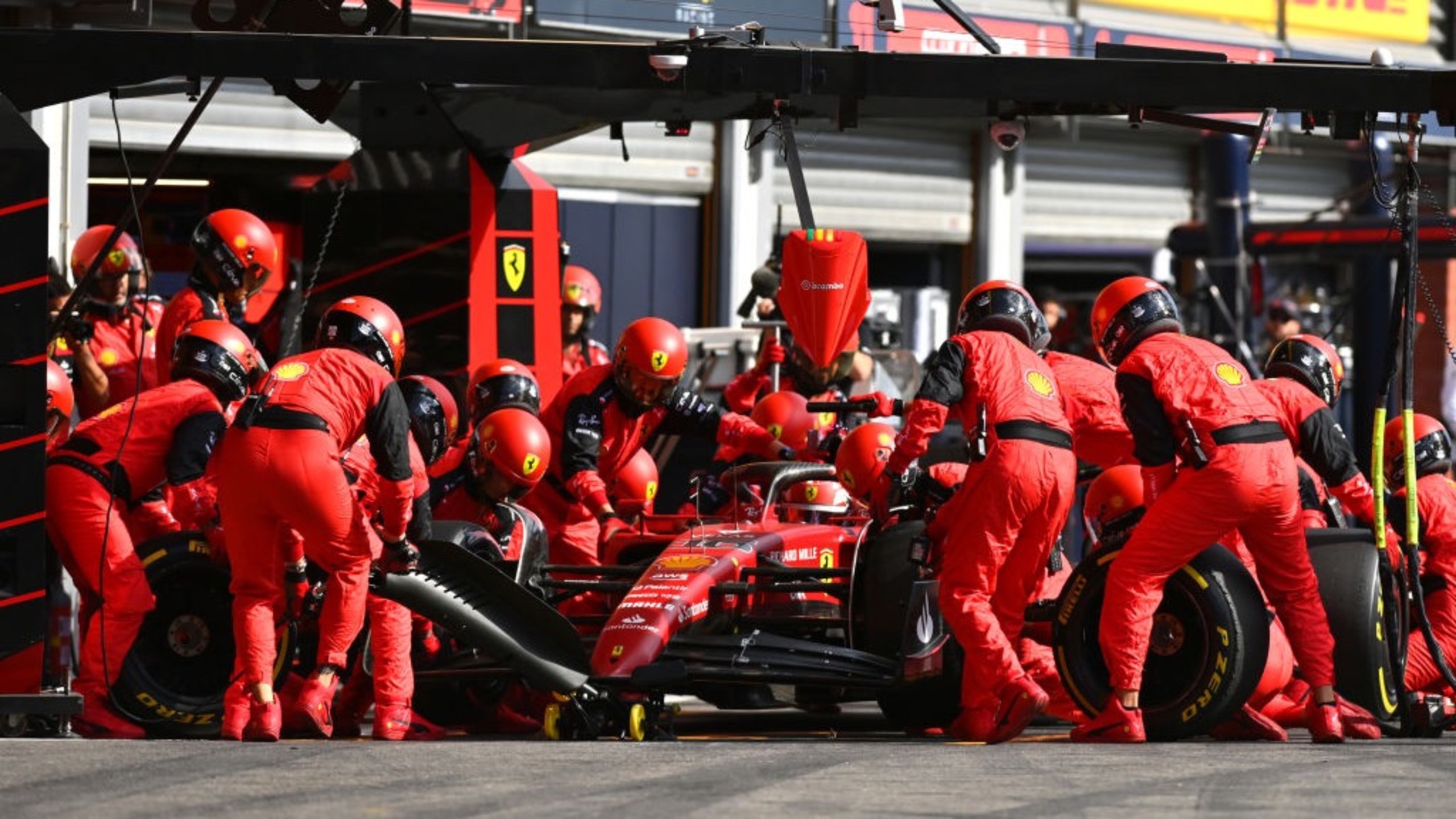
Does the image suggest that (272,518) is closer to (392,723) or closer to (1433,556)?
(392,723)

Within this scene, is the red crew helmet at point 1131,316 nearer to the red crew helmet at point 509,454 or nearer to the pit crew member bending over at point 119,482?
the red crew helmet at point 509,454

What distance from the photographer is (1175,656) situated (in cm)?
965

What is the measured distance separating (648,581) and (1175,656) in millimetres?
2114

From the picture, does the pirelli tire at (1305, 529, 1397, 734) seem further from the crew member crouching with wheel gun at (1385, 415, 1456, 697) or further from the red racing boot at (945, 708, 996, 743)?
the red racing boot at (945, 708, 996, 743)

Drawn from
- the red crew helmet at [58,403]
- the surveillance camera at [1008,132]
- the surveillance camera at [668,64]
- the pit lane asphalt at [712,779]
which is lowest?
the pit lane asphalt at [712,779]

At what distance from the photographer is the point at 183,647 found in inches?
397

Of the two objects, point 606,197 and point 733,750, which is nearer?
point 733,750

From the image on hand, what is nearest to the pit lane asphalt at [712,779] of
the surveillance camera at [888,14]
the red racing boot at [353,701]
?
the red racing boot at [353,701]

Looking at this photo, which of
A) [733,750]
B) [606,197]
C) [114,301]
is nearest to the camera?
[733,750]

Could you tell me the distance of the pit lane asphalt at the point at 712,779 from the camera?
23.2 ft

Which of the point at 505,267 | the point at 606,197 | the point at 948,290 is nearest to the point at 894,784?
the point at 505,267

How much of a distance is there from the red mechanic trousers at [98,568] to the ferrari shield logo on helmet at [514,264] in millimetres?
3567

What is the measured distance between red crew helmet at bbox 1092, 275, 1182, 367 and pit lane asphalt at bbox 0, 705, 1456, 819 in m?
1.70

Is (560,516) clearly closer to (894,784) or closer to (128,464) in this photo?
(128,464)
